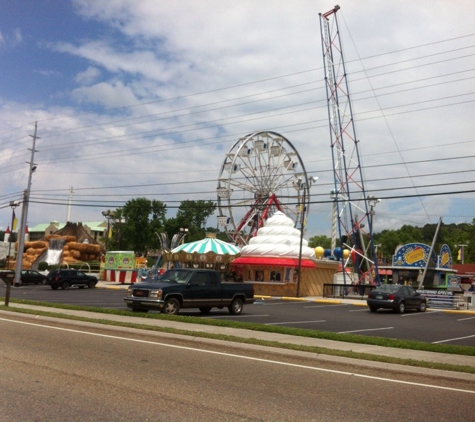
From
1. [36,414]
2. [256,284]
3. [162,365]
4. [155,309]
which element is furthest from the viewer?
[256,284]

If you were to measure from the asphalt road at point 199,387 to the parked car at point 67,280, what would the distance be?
33566 mm

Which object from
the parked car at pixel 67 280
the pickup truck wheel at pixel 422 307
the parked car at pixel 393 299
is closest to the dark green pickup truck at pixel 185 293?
the parked car at pixel 393 299

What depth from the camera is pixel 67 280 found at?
154 feet

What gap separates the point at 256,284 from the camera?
148ft

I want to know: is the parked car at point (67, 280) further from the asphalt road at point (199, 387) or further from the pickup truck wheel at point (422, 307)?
the asphalt road at point (199, 387)

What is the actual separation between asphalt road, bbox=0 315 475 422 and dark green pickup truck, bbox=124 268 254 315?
777cm

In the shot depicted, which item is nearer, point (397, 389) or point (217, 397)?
point (217, 397)

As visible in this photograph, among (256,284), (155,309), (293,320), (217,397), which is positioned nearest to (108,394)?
(217,397)

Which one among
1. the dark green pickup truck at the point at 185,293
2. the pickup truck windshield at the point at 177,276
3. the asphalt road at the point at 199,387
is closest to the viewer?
the asphalt road at the point at 199,387

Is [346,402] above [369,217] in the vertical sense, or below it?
below

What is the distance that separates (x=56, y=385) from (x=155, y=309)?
13.0 m

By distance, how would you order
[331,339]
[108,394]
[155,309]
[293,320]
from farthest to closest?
[293,320], [155,309], [331,339], [108,394]

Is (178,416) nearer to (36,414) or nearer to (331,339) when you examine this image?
(36,414)

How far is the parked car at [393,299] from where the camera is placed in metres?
29.7
